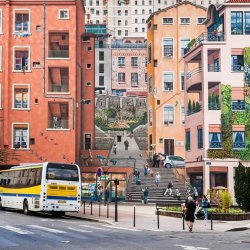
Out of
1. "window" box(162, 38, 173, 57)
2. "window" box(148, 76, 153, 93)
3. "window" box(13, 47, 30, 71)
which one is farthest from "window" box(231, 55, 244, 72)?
"window" box(148, 76, 153, 93)

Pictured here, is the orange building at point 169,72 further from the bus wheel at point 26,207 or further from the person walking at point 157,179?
the bus wheel at point 26,207

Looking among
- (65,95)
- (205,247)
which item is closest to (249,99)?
(65,95)

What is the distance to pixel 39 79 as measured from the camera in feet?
192

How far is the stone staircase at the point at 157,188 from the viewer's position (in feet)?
174

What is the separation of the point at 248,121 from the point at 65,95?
16843mm

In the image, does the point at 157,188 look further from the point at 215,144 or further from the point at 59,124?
the point at 59,124

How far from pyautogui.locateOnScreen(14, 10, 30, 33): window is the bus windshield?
24847 mm

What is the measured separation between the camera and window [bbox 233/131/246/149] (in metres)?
51.4

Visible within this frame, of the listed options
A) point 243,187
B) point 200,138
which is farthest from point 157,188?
point 243,187

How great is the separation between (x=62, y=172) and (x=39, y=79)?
2300cm

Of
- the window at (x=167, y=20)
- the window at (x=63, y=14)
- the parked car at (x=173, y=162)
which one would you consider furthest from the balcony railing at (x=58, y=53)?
the window at (x=167, y=20)

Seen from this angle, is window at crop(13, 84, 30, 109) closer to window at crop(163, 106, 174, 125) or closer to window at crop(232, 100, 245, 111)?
window at crop(163, 106, 174, 125)

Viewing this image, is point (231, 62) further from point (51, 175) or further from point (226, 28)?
point (51, 175)

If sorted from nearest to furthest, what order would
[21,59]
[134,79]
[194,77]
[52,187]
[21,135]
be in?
[52,187] → [194,77] → [21,135] → [21,59] → [134,79]
